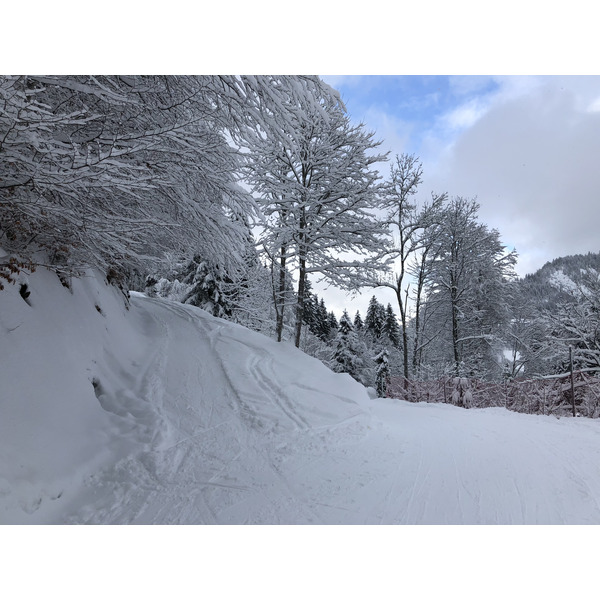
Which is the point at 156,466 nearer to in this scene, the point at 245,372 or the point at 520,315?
the point at 245,372

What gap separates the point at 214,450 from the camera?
3869 mm

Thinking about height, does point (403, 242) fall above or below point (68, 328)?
above

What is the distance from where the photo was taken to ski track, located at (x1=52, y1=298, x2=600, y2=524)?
8.90 feet

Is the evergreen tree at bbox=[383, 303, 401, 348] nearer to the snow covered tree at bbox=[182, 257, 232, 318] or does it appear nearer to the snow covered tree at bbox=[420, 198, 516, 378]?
the snow covered tree at bbox=[420, 198, 516, 378]

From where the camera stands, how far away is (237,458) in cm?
374

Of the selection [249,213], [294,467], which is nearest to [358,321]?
[249,213]

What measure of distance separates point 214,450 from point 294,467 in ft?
3.17

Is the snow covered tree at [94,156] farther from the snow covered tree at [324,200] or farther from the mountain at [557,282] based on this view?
the mountain at [557,282]

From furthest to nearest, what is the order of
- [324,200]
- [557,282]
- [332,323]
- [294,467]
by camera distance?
[332,323]
[557,282]
[324,200]
[294,467]

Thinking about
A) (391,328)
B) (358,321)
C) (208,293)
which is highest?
(358,321)

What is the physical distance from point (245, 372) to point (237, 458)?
9.44 feet

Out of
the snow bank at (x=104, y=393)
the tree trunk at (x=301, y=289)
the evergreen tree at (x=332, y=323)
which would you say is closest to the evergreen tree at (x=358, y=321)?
the evergreen tree at (x=332, y=323)

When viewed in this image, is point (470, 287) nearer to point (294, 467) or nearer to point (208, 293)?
point (208, 293)
